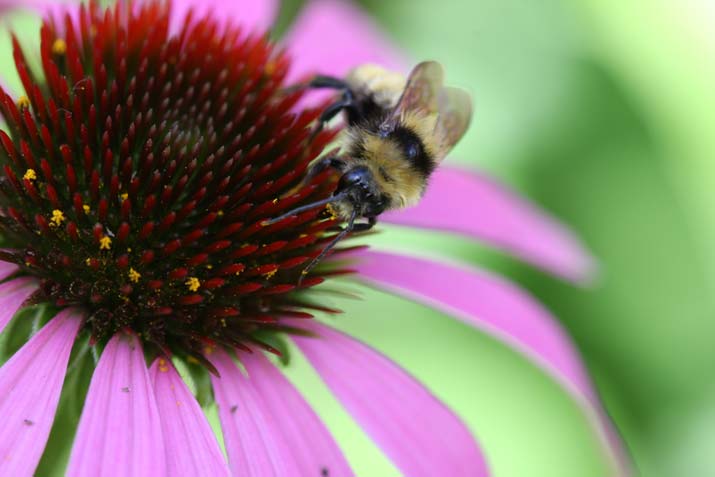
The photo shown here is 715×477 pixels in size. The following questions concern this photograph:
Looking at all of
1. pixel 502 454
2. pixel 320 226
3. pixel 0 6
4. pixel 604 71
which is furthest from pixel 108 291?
pixel 604 71

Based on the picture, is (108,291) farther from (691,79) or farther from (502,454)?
(691,79)

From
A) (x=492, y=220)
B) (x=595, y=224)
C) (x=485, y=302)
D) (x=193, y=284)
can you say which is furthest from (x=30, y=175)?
(x=595, y=224)

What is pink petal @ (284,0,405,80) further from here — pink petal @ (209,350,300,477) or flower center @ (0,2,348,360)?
pink petal @ (209,350,300,477)

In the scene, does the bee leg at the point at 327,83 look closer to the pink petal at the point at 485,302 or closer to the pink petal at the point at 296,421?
the pink petal at the point at 485,302

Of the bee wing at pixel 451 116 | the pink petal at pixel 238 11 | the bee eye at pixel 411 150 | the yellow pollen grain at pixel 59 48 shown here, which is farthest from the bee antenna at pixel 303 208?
the pink petal at pixel 238 11

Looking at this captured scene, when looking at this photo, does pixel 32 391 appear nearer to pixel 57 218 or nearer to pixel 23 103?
pixel 57 218

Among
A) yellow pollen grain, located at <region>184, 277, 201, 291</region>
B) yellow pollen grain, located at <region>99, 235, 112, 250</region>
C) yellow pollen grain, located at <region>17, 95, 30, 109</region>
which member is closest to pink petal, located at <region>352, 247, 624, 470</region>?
yellow pollen grain, located at <region>184, 277, 201, 291</region>
